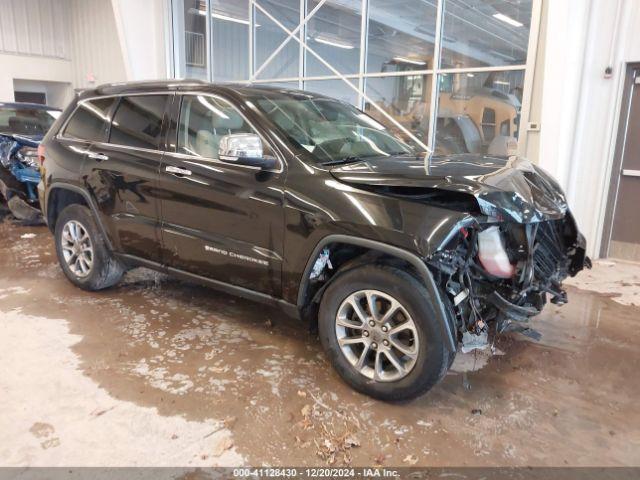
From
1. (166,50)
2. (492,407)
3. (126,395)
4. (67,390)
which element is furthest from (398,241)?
(166,50)

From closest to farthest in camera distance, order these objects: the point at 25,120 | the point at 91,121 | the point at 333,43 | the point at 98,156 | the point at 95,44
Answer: the point at 98,156, the point at 91,121, the point at 25,120, the point at 333,43, the point at 95,44

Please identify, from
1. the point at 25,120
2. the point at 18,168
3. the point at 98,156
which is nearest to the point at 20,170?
the point at 18,168

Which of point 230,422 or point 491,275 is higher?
point 491,275

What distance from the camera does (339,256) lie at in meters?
3.03

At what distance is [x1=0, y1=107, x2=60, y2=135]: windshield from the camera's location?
7.15 m

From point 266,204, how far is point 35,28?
12.4 metres

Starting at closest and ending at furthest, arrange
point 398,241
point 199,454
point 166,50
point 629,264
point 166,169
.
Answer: point 199,454 < point 398,241 < point 166,169 < point 629,264 < point 166,50

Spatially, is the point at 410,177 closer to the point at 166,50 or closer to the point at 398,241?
the point at 398,241

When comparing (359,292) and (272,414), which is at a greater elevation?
(359,292)

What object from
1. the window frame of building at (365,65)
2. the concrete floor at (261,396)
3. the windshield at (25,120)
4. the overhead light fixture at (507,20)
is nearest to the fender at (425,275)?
the concrete floor at (261,396)

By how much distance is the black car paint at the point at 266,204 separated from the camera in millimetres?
2562

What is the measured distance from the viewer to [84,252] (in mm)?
4309

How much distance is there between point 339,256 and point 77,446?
1702 millimetres

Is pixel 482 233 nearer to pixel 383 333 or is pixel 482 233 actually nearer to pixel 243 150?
pixel 383 333
